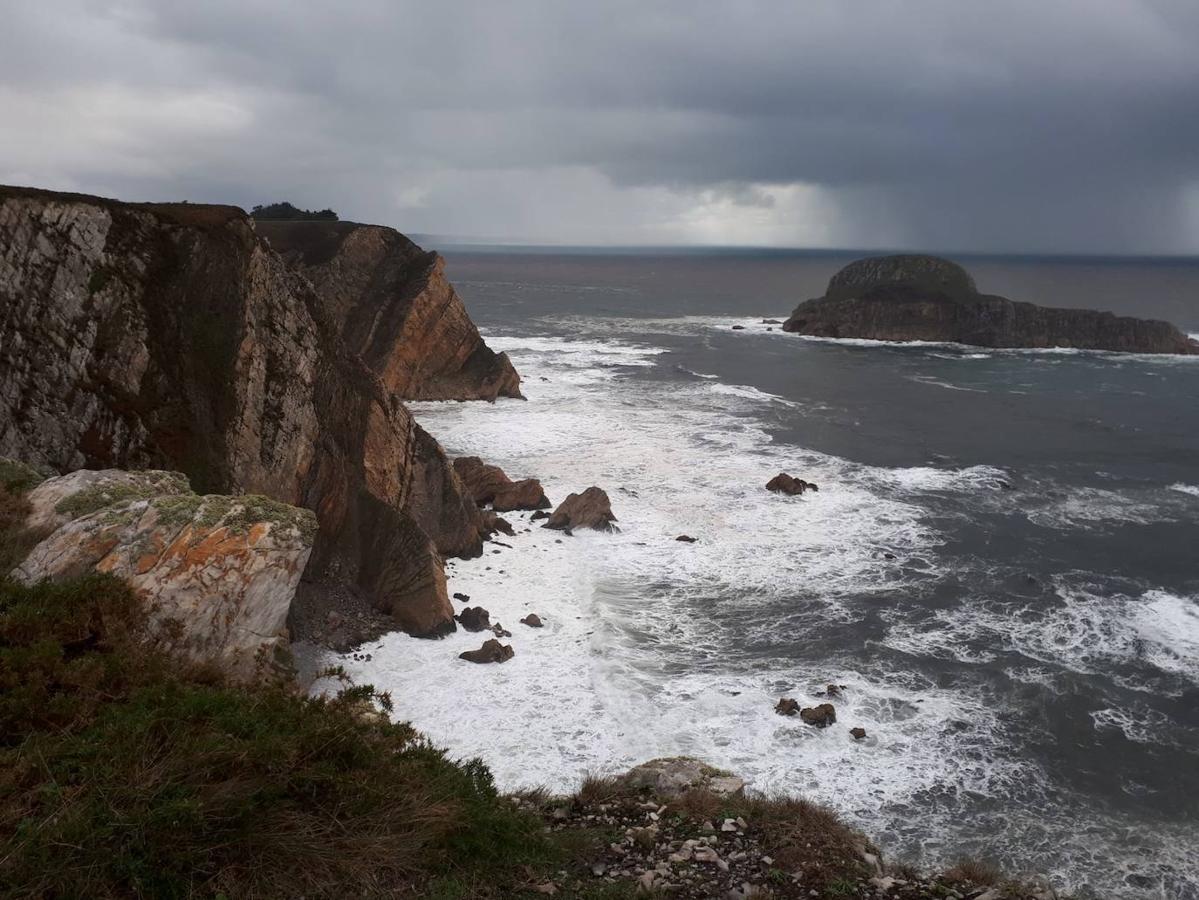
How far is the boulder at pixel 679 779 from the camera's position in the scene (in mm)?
12922

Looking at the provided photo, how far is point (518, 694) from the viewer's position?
61.9 feet

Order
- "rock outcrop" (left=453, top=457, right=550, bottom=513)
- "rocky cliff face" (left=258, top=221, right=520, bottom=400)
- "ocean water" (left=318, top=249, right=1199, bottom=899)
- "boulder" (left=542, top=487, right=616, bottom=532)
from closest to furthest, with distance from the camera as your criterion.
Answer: "ocean water" (left=318, top=249, right=1199, bottom=899) → "boulder" (left=542, top=487, right=616, bottom=532) → "rock outcrop" (left=453, top=457, right=550, bottom=513) → "rocky cliff face" (left=258, top=221, right=520, bottom=400)

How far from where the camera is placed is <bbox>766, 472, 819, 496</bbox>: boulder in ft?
109

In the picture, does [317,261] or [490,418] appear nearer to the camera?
[490,418]

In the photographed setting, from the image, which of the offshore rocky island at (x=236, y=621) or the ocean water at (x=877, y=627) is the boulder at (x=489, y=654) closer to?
the offshore rocky island at (x=236, y=621)

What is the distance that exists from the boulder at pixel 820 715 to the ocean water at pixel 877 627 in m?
0.32

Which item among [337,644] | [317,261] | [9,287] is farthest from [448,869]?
[317,261]

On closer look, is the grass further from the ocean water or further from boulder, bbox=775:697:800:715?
boulder, bbox=775:697:800:715

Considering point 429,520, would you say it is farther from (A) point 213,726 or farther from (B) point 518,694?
(A) point 213,726

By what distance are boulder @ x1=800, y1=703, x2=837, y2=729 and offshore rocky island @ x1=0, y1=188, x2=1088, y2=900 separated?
6cm

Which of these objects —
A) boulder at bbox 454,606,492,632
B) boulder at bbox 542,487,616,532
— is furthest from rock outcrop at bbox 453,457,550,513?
boulder at bbox 454,606,492,632

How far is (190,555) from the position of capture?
1259 cm

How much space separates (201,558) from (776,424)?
38.4m

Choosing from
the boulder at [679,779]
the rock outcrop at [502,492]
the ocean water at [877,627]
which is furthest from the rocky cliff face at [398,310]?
the boulder at [679,779]
